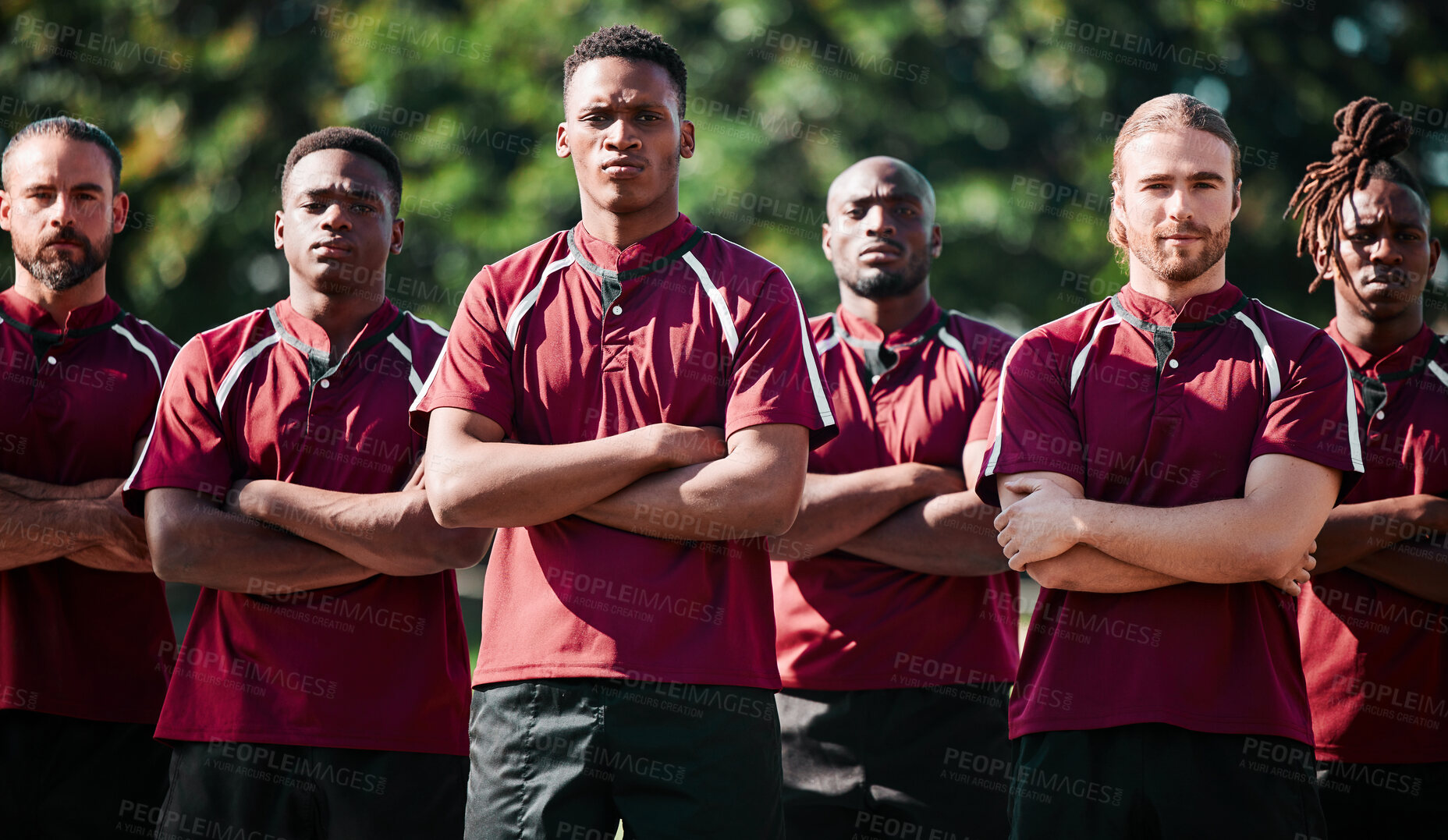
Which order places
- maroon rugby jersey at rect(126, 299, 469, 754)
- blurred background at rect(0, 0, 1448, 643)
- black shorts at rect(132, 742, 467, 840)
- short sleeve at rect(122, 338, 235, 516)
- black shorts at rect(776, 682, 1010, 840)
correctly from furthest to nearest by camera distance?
blurred background at rect(0, 0, 1448, 643) < black shorts at rect(776, 682, 1010, 840) < short sleeve at rect(122, 338, 235, 516) < maroon rugby jersey at rect(126, 299, 469, 754) < black shorts at rect(132, 742, 467, 840)

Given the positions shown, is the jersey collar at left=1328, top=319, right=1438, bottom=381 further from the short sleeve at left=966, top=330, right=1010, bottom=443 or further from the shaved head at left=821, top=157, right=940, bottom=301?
the shaved head at left=821, top=157, right=940, bottom=301

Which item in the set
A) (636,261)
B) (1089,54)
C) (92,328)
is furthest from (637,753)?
(1089,54)

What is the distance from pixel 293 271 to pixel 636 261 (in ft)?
5.06

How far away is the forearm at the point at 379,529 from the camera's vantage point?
412 cm

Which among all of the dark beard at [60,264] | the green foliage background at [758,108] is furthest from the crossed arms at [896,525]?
the green foliage background at [758,108]

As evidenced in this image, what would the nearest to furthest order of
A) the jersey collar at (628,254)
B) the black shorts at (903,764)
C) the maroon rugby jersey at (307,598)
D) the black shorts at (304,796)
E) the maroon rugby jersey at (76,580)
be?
the jersey collar at (628,254), the black shorts at (304,796), the maroon rugby jersey at (307,598), the maroon rugby jersey at (76,580), the black shorts at (903,764)

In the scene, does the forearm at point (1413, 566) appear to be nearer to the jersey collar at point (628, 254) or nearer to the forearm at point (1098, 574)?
the forearm at point (1098, 574)

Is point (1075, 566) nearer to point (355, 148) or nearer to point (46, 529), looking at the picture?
point (355, 148)

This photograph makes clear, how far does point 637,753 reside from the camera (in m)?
3.38

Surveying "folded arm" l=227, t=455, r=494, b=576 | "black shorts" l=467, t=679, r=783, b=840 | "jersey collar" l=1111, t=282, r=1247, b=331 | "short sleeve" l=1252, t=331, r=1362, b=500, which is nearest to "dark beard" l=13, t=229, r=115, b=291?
"folded arm" l=227, t=455, r=494, b=576

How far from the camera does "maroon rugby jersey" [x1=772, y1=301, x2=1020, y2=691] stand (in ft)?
16.7

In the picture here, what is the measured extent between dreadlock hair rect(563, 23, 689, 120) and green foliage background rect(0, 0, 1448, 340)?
29.9 ft

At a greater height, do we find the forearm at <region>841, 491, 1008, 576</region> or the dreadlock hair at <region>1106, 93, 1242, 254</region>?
the dreadlock hair at <region>1106, 93, 1242, 254</region>

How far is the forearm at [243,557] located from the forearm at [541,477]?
2.69ft
